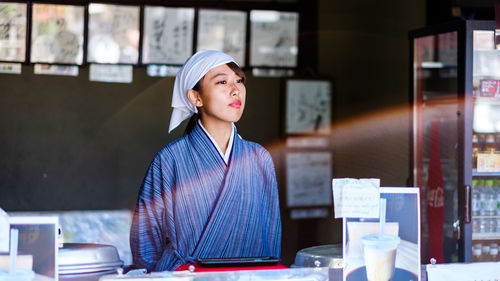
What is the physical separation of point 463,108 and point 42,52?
3.32 meters

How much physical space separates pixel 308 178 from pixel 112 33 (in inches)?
85.3

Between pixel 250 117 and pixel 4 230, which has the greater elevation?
pixel 250 117

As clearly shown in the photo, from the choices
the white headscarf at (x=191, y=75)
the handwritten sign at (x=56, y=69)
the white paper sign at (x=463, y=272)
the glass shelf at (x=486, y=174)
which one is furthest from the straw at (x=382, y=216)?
the handwritten sign at (x=56, y=69)

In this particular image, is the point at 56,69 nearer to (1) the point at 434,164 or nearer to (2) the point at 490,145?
(1) the point at 434,164

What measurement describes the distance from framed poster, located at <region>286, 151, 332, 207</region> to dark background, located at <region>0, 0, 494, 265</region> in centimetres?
9

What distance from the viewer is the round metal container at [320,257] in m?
2.56

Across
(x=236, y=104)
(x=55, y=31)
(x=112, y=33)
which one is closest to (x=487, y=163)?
(x=236, y=104)

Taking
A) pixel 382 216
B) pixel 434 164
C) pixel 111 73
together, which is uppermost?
pixel 111 73

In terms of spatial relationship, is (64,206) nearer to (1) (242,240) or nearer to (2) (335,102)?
→ (2) (335,102)

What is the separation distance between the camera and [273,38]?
5.91 meters

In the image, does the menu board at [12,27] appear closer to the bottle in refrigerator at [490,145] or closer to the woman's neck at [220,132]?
the woman's neck at [220,132]

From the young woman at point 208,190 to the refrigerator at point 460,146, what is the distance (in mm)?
1897

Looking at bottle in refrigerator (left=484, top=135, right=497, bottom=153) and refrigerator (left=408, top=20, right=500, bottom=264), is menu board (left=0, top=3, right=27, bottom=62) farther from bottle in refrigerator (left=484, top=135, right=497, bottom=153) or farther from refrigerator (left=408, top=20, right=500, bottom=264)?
bottle in refrigerator (left=484, top=135, right=497, bottom=153)

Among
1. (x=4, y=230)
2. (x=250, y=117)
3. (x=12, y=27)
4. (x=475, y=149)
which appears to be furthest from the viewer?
(x=250, y=117)
